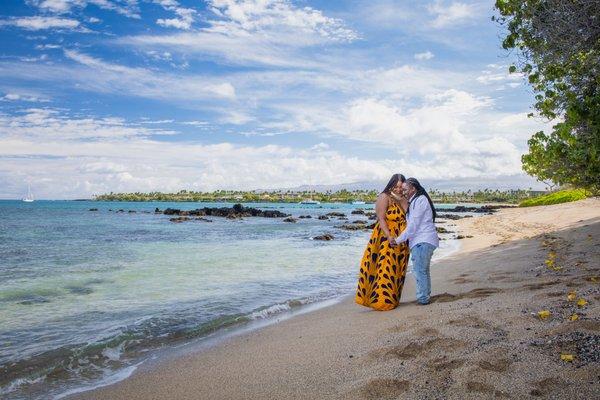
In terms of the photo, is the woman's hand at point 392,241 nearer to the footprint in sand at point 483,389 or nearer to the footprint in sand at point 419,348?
the footprint in sand at point 419,348

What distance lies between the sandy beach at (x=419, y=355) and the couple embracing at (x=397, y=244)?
34 centimetres

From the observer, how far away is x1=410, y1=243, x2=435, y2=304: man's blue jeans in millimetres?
7777

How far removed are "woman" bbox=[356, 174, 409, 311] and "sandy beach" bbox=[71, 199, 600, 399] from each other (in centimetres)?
31

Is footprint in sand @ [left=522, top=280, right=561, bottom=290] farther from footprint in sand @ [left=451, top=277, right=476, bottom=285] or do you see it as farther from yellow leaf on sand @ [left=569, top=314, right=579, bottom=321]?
yellow leaf on sand @ [left=569, top=314, right=579, bottom=321]

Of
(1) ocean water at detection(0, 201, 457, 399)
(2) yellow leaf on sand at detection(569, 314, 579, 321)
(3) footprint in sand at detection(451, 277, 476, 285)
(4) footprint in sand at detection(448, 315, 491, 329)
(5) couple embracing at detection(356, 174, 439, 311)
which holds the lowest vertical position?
(1) ocean water at detection(0, 201, 457, 399)

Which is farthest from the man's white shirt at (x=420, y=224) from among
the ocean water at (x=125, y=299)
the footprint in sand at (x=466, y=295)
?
the ocean water at (x=125, y=299)

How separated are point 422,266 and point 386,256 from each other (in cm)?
Answer: 65

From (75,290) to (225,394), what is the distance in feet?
31.4

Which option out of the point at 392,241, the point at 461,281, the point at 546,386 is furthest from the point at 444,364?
the point at 461,281

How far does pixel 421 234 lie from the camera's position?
7.81m

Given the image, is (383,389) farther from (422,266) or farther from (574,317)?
(422,266)

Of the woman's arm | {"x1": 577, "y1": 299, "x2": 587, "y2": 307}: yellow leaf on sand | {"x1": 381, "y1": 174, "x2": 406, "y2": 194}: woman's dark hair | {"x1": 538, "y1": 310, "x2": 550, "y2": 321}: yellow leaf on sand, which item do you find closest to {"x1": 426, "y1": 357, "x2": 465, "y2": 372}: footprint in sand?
{"x1": 538, "y1": 310, "x2": 550, "y2": 321}: yellow leaf on sand

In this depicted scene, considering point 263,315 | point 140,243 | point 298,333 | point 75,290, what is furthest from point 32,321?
point 140,243

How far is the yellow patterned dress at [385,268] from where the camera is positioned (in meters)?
7.96
